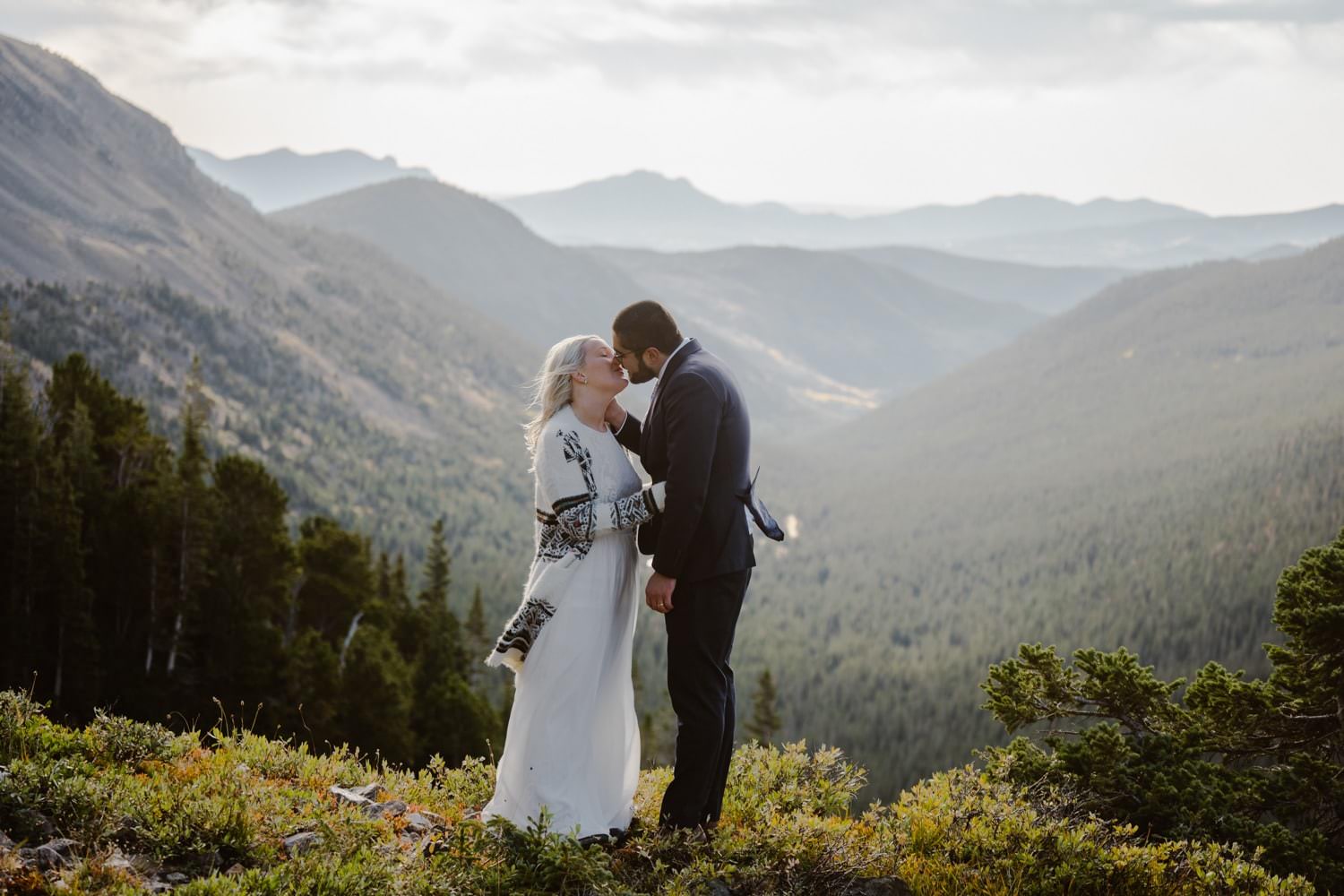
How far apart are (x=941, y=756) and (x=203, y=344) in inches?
6394

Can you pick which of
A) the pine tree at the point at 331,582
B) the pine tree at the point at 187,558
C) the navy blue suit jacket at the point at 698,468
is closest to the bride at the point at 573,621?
the navy blue suit jacket at the point at 698,468

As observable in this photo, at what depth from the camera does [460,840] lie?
A: 21.4 ft

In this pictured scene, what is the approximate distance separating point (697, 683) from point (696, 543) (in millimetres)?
1048

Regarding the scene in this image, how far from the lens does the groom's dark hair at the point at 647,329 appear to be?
744cm

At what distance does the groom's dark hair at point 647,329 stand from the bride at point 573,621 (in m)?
0.21

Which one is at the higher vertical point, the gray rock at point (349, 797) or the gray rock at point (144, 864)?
the gray rock at point (144, 864)

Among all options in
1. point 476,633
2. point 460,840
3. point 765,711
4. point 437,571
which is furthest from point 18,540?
point 765,711

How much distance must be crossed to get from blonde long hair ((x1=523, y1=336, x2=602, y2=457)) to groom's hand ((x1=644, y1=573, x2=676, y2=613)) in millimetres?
1366

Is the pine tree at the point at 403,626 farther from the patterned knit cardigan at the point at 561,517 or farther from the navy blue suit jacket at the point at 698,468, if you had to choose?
the navy blue suit jacket at the point at 698,468

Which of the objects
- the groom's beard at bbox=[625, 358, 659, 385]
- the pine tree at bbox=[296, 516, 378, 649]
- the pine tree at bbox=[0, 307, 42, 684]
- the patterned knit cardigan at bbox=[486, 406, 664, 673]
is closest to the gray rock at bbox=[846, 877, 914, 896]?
the patterned knit cardigan at bbox=[486, 406, 664, 673]

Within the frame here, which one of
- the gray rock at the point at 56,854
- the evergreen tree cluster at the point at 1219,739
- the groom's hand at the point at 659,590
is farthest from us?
the evergreen tree cluster at the point at 1219,739

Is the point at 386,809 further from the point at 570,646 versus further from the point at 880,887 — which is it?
the point at 880,887

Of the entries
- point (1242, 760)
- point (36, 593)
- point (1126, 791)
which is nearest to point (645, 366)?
point (1126, 791)

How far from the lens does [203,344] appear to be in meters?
189
